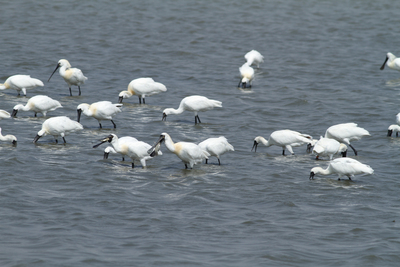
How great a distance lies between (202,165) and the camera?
39.6 ft

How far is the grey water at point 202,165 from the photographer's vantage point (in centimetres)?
802

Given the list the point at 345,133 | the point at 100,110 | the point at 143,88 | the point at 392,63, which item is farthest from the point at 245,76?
the point at 345,133

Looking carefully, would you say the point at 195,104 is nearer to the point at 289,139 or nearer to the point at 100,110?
the point at 100,110

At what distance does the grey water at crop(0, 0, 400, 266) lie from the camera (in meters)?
8.02

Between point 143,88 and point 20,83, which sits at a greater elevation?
point 20,83

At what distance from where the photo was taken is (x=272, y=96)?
18.7 meters

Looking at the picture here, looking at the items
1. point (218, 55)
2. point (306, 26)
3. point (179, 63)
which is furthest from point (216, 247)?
point (306, 26)

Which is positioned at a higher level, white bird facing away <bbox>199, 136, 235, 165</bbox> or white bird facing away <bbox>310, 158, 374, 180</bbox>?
white bird facing away <bbox>199, 136, 235, 165</bbox>

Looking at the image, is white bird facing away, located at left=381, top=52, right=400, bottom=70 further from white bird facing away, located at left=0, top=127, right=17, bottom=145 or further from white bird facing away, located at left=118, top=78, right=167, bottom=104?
white bird facing away, located at left=0, top=127, right=17, bottom=145

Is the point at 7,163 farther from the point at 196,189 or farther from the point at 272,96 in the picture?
the point at 272,96

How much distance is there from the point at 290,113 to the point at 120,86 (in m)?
5.42

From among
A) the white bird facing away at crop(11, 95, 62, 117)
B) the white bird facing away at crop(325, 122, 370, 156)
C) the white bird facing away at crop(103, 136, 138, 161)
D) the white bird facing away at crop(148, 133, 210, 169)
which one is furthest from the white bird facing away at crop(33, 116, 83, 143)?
the white bird facing away at crop(325, 122, 370, 156)

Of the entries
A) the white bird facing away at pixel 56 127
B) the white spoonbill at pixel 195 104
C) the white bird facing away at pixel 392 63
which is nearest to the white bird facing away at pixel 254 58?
Result: the white bird facing away at pixel 392 63

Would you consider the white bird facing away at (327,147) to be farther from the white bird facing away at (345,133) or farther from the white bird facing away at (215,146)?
the white bird facing away at (215,146)
